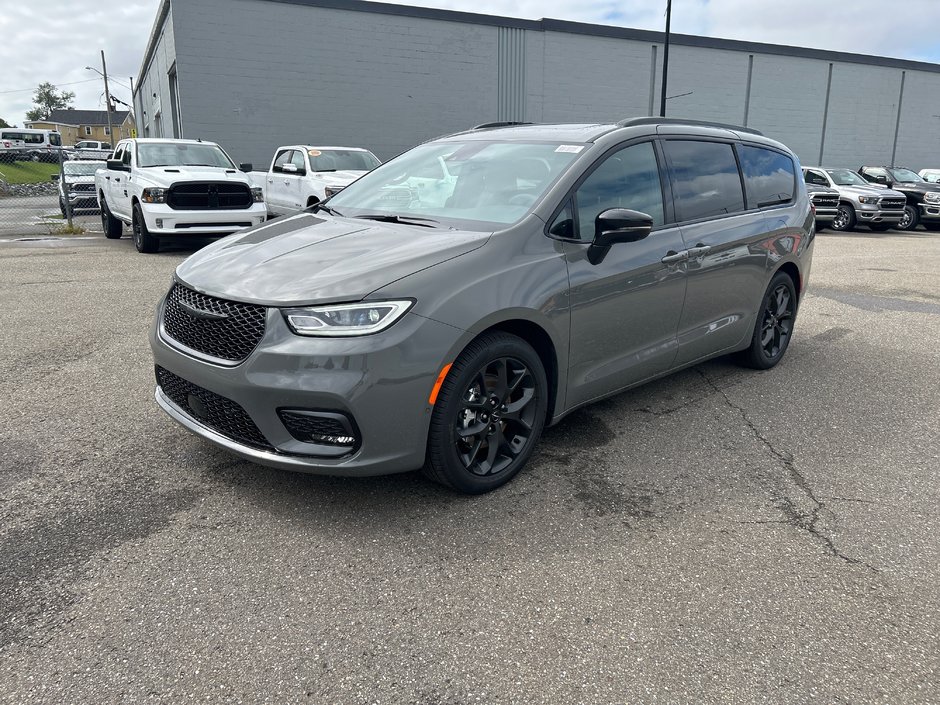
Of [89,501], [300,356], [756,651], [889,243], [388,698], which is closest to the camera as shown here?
[388,698]

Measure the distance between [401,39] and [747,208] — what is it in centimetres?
2419

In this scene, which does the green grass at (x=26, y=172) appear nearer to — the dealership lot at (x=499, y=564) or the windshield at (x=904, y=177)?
the windshield at (x=904, y=177)

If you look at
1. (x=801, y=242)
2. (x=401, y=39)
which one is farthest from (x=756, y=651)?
(x=401, y=39)

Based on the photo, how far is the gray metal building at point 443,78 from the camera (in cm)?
2416

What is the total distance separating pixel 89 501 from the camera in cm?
336

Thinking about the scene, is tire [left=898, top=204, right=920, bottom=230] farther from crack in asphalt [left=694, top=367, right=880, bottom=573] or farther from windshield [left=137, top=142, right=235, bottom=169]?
crack in asphalt [left=694, top=367, right=880, bottom=573]

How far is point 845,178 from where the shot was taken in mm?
20125

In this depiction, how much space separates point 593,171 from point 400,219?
108 centimetres

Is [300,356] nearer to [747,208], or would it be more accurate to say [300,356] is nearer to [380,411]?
[380,411]

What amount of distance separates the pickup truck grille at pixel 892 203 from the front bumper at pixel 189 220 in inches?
626

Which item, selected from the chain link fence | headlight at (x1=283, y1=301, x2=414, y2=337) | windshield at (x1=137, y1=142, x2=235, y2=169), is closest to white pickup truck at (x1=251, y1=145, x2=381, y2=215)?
windshield at (x1=137, y1=142, x2=235, y2=169)

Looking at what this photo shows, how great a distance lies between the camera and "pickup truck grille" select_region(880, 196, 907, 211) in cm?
1870

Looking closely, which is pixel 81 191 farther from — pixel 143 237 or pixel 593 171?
pixel 593 171

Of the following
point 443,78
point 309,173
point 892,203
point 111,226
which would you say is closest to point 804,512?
point 309,173
